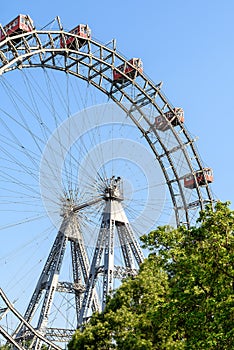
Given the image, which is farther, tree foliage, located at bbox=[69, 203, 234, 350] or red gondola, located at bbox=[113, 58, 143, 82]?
red gondola, located at bbox=[113, 58, 143, 82]

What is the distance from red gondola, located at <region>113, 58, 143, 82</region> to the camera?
38894 millimetres

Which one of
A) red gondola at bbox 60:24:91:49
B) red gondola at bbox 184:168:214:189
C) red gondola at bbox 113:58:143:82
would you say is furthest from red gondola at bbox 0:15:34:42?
red gondola at bbox 184:168:214:189

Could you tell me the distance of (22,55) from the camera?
100ft

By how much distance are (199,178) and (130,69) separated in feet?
33.0

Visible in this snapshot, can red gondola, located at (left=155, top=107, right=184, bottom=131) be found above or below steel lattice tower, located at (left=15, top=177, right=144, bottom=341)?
above

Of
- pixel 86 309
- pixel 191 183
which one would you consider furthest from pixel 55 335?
pixel 191 183

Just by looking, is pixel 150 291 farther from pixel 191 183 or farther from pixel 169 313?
pixel 191 183

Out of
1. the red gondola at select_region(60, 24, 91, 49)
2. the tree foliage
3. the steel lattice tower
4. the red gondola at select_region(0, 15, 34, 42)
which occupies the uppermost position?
the red gondola at select_region(60, 24, 91, 49)

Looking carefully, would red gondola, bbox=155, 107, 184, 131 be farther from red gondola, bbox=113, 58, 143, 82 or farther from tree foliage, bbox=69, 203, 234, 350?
tree foliage, bbox=69, 203, 234, 350

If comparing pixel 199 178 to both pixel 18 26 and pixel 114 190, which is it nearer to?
pixel 114 190

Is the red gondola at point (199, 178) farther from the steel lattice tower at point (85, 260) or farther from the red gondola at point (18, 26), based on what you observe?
the red gondola at point (18, 26)

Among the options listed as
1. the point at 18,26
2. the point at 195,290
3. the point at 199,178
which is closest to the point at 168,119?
the point at 199,178

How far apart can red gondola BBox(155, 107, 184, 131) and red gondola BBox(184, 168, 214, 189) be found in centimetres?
418

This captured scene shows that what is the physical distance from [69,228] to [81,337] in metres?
17.7
